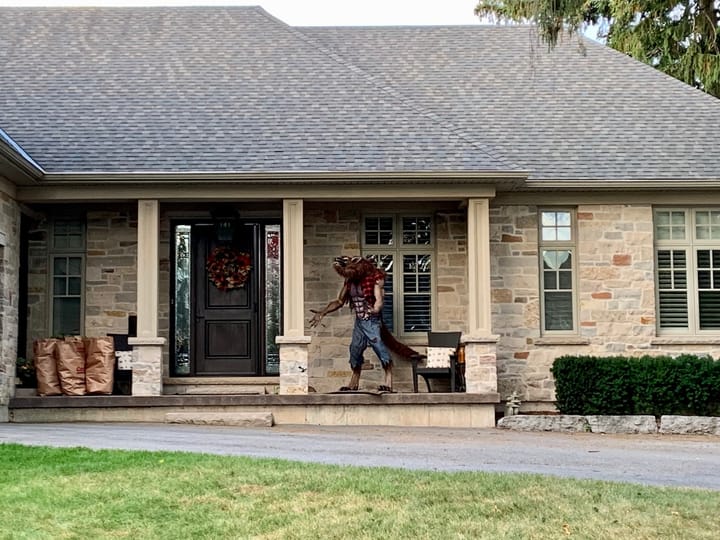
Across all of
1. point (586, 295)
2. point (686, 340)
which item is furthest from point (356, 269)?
point (686, 340)

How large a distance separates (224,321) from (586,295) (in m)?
4.78

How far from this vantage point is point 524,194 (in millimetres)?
13883

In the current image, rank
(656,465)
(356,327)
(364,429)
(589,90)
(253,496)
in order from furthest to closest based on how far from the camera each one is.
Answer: (589,90)
(356,327)
(364,429)
(656,465)
(253,496)

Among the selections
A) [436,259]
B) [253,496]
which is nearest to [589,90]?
[436,259]

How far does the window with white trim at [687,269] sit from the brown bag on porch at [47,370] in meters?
7.71

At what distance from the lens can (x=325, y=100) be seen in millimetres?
14352

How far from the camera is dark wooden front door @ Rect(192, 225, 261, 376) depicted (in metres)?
13.9

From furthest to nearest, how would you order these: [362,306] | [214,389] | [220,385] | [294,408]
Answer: [220,385] < [214,389] < [362,306] < [294,408]

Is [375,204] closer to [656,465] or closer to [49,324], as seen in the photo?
[49,324]

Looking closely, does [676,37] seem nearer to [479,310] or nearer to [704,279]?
[704,279]

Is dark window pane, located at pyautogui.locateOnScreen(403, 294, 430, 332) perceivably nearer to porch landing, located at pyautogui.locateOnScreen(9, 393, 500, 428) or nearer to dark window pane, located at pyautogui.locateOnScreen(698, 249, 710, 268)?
porch landing, located at pyautogui.locateOnScreen(9, 393, 500, 428)

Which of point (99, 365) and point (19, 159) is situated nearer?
point (19, 159)

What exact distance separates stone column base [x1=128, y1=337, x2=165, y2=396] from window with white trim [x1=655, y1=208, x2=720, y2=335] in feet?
21.3

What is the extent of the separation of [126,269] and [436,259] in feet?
13.4
